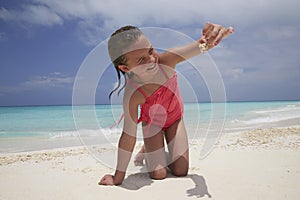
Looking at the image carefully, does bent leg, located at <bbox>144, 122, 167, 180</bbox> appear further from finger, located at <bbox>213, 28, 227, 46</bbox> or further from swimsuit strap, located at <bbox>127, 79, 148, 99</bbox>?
finger, located at <bbox>213, 28, 227, 46</bbox>

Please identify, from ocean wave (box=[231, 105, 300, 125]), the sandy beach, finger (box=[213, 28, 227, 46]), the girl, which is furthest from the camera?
ocean wave (box=[231, 105, 300, 125])

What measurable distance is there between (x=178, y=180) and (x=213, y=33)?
1642mm

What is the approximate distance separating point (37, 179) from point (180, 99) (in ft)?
6.89

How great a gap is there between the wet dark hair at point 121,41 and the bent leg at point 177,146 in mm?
1365

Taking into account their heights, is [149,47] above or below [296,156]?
above

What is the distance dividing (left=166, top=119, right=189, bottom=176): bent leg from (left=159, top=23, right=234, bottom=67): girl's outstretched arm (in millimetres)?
1173

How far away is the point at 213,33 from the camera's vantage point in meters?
2.15

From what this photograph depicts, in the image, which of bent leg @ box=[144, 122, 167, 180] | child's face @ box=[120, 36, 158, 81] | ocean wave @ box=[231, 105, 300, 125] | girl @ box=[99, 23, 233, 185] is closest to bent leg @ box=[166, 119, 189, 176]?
girl @ box=[99, 23, 233, 185]

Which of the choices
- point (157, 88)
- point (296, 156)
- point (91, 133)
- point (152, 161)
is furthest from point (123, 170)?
point (91, 133)

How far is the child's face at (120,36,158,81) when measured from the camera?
2.56 metres

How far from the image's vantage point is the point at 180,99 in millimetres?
3586

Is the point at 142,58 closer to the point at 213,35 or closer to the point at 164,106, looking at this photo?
the point at 213,35

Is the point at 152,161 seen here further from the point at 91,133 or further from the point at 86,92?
the point at 91,133

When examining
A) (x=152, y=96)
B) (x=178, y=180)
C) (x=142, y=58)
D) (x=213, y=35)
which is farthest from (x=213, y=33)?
(x=178, y=180)
